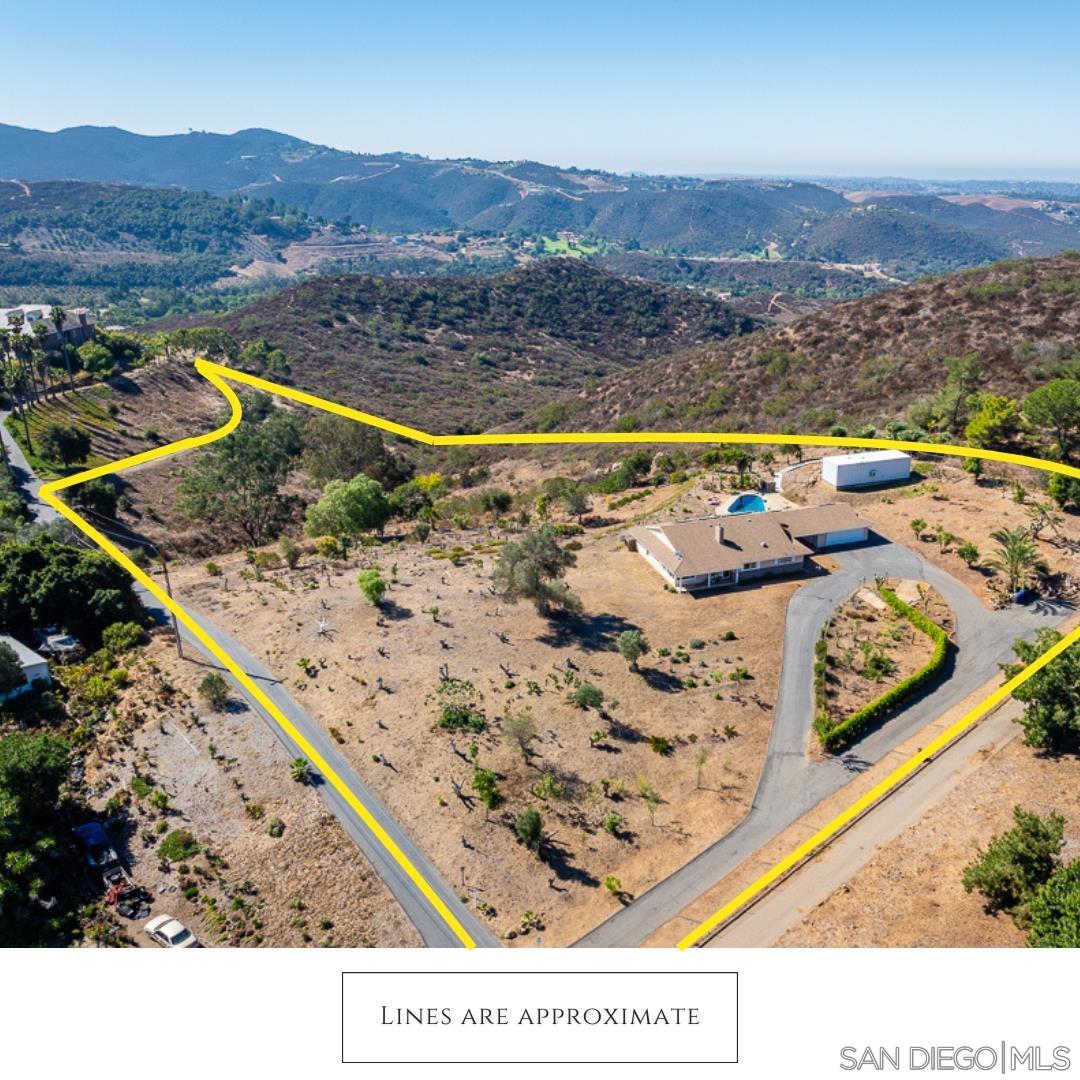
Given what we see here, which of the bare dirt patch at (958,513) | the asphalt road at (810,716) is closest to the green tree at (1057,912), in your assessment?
the asphalt road at (810,716)

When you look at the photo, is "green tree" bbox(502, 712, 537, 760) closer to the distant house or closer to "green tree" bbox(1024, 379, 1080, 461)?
"green tree" bbox(1024, 379, 1080, 461)

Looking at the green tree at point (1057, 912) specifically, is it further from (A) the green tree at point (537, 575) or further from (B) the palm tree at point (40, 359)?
(B) the palm tree at point (40, 359)

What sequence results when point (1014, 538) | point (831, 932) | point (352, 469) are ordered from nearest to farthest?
point (831, 932) < point (1014, 538) < point (352, 469)

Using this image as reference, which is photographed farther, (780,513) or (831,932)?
(780,513)

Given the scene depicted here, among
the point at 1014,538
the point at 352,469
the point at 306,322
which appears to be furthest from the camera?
the point at 306,322

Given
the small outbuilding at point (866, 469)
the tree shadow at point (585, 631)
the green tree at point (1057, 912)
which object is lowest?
the tree shadow at point (585, 631)

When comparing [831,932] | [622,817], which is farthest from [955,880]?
[622,817]

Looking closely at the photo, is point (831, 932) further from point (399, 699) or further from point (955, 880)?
point (399, 699)
